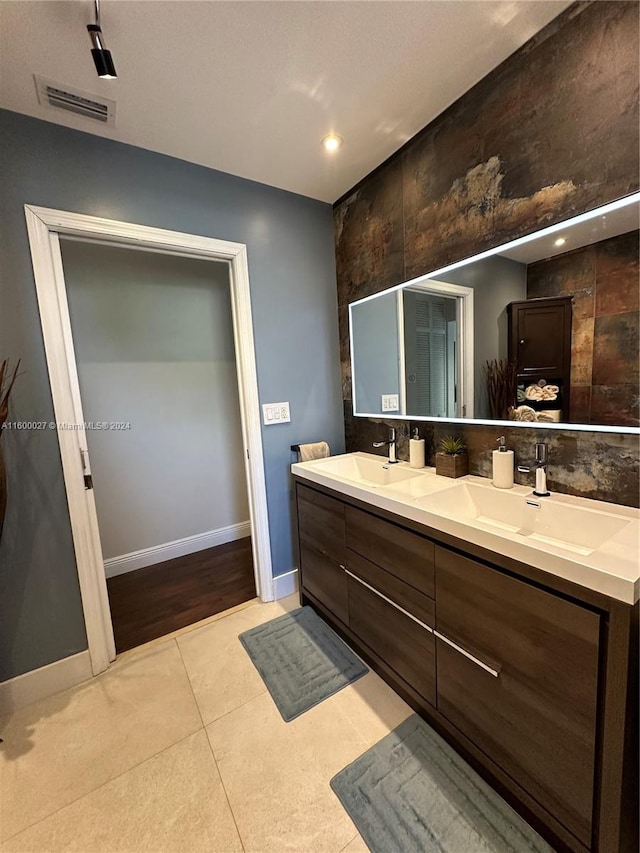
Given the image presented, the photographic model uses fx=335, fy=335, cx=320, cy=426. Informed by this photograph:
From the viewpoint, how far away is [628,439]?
114cm

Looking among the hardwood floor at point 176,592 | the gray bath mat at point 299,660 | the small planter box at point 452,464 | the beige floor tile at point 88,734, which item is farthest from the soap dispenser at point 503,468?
the hardwood floor at point 176,592

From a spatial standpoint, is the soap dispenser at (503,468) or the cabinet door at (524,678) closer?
the cabinet door at (524,678)

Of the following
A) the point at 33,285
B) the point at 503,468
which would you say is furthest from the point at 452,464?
the point at 33,285

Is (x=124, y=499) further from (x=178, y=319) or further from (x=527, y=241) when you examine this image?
(x=527, y=241)

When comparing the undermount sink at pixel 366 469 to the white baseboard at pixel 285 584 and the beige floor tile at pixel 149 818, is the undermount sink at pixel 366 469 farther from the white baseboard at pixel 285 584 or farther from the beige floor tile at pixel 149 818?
the beige floor tile at pixel 149 818

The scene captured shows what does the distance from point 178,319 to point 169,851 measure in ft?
9.61

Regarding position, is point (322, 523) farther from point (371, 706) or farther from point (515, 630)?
point (515, 630)

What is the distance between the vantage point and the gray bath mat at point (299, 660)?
60.7 inches

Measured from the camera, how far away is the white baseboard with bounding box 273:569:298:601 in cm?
229

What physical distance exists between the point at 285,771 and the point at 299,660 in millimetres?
499

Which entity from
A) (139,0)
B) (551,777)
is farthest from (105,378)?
(551,777)

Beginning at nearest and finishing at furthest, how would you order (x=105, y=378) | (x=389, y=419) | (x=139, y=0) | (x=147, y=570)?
(x=139, y=0), (x=389, y=419), (x=105, y=378), (x=147, y=570)

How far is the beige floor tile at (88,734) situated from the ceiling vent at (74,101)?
266 cm

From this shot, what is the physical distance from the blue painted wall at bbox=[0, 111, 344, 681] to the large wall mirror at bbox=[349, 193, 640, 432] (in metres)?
0.75
